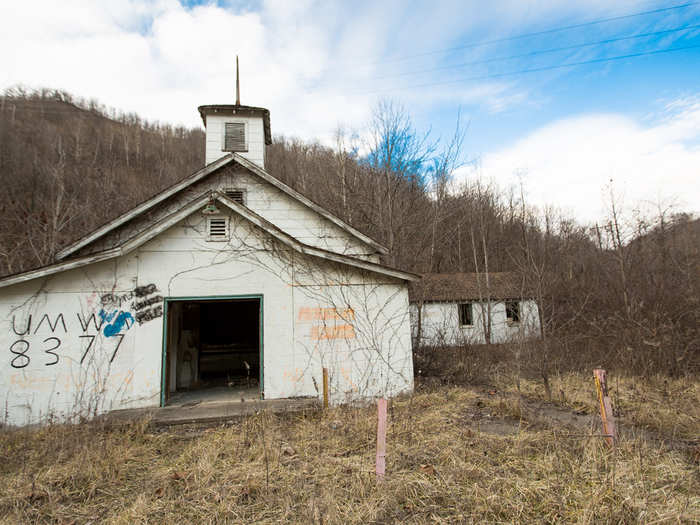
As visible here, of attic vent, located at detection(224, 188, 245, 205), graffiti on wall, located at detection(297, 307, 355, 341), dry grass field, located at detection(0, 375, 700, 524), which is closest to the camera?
dry grass field, located at detection(0, 375, 700, 524)

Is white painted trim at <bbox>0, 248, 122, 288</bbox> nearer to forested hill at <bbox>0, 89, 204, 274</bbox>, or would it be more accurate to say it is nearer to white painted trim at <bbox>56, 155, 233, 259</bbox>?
white painted trim at <bbox>56, 155, 233, 259</bbox>

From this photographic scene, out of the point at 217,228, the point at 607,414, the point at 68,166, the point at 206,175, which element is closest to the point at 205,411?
the point at 217,228

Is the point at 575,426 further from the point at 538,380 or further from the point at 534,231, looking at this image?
the point at 534,231

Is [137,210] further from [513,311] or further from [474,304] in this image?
[513,311]

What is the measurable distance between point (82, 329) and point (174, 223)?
276 cm

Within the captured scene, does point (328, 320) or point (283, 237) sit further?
point (328, 320)

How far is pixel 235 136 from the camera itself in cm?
1376

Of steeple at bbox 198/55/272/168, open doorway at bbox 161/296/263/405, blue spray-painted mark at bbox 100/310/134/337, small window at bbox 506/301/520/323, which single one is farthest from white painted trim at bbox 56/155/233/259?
small window at bbox 506/301/520/323

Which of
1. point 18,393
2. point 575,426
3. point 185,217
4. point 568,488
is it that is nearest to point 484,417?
point 575,426

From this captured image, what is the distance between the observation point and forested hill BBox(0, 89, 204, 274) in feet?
69.1

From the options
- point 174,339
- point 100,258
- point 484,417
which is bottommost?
point 484,417

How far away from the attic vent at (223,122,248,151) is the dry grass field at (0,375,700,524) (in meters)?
9.99

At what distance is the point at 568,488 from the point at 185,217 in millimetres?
7972

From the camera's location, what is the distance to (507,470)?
181 inches
